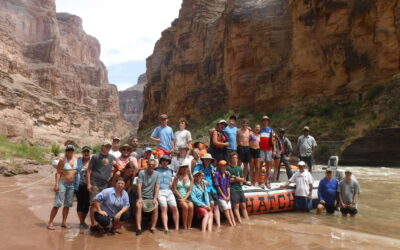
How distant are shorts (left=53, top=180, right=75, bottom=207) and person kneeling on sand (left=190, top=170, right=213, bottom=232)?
2.20 m

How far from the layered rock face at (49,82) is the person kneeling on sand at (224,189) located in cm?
2729

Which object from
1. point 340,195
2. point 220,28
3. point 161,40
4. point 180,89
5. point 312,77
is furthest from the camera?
point 161,40

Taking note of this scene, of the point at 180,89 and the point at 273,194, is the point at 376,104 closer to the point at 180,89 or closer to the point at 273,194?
the point at 273,194

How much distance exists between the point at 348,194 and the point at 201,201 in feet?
12.0

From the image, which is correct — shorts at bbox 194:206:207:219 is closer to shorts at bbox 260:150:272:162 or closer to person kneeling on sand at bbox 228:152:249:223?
person kneeling on sand at bbox 228:152:249:223

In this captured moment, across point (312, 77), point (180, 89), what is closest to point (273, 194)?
point (312, 77)

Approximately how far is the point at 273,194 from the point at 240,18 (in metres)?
35.7

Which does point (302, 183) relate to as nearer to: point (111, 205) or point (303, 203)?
point (303, 203)

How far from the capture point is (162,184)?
6668mm

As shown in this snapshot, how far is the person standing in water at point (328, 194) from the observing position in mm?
Answer: 8383

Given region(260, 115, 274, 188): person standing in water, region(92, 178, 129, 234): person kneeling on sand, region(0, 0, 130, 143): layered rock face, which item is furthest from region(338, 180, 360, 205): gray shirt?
region(0, 0, 130, 143): layered rock face

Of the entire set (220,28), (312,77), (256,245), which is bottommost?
(256,245)

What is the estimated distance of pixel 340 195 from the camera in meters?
8.30

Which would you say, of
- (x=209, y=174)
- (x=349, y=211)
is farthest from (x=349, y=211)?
(x=209, y=174)
